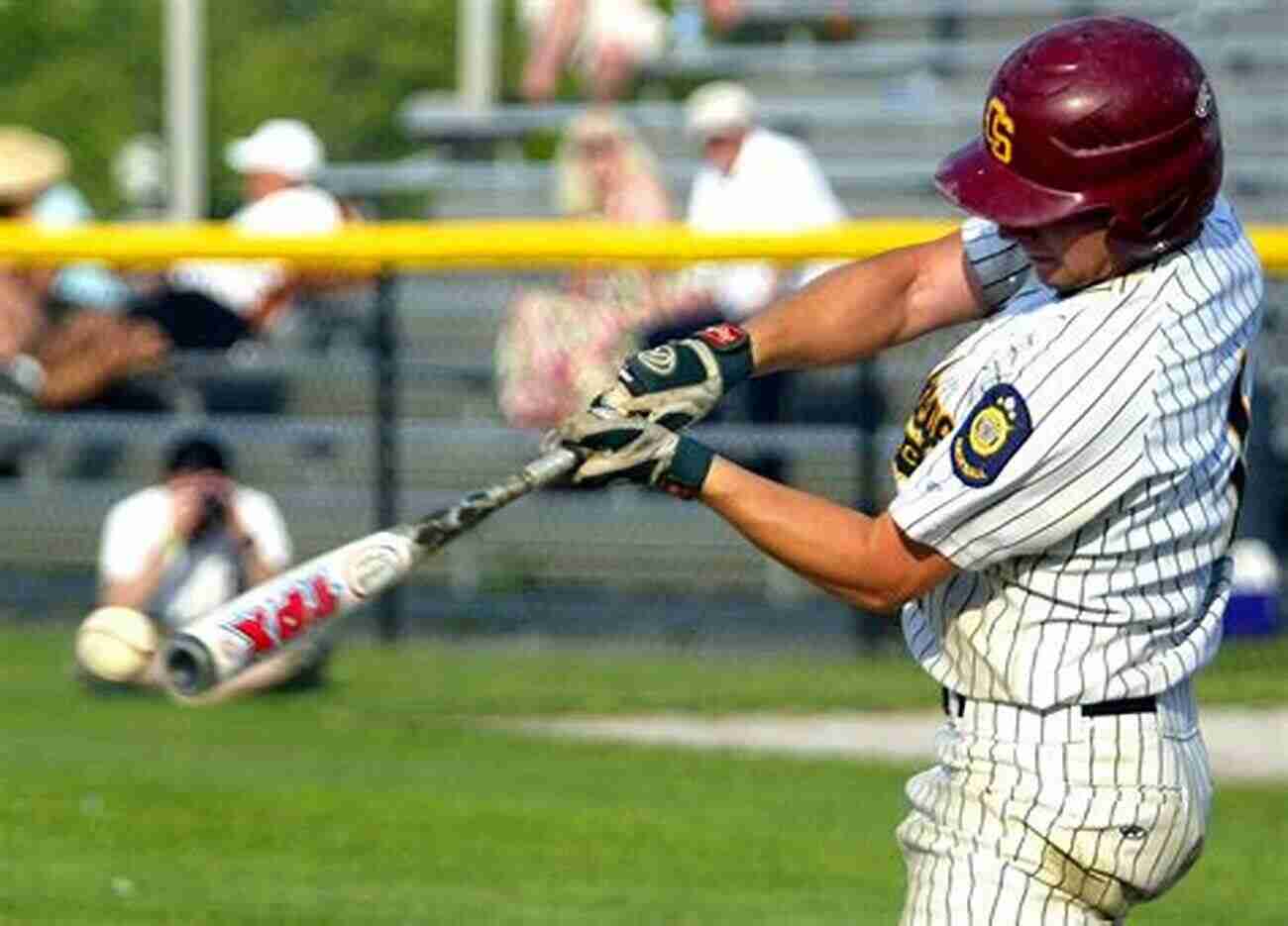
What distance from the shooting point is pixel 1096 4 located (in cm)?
1672

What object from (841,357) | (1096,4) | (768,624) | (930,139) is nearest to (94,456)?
(768,624)

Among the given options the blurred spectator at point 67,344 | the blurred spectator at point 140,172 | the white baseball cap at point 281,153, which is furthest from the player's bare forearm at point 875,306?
the blurred spectator at point 140,172

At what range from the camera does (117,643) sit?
16.8 feet

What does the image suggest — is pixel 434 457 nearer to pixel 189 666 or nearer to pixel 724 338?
pixel 724 338

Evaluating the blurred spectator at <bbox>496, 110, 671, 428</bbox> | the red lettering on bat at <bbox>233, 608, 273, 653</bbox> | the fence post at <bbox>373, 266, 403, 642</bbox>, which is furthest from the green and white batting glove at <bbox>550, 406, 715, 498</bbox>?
the fence post at <bbox>373, 266, 403, 642</bbox>

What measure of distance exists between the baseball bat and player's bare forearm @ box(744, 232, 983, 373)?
0.54 meters

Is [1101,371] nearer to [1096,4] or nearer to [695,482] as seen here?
[695,482]

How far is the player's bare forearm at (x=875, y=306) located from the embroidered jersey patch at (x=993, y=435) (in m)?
0.65

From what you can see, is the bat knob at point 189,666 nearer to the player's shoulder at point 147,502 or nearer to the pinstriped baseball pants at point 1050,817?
the pinstriped baseball pants at point 1050,817

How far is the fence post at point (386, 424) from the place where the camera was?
12.6m

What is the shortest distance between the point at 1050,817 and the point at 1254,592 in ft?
25.0

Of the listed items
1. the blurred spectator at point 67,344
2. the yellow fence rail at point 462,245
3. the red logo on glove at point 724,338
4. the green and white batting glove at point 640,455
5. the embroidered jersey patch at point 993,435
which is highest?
the embroidered jersey patch at point 993,435

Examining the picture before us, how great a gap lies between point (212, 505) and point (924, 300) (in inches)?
281

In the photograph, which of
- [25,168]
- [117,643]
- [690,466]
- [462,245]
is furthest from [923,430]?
[25,168]
